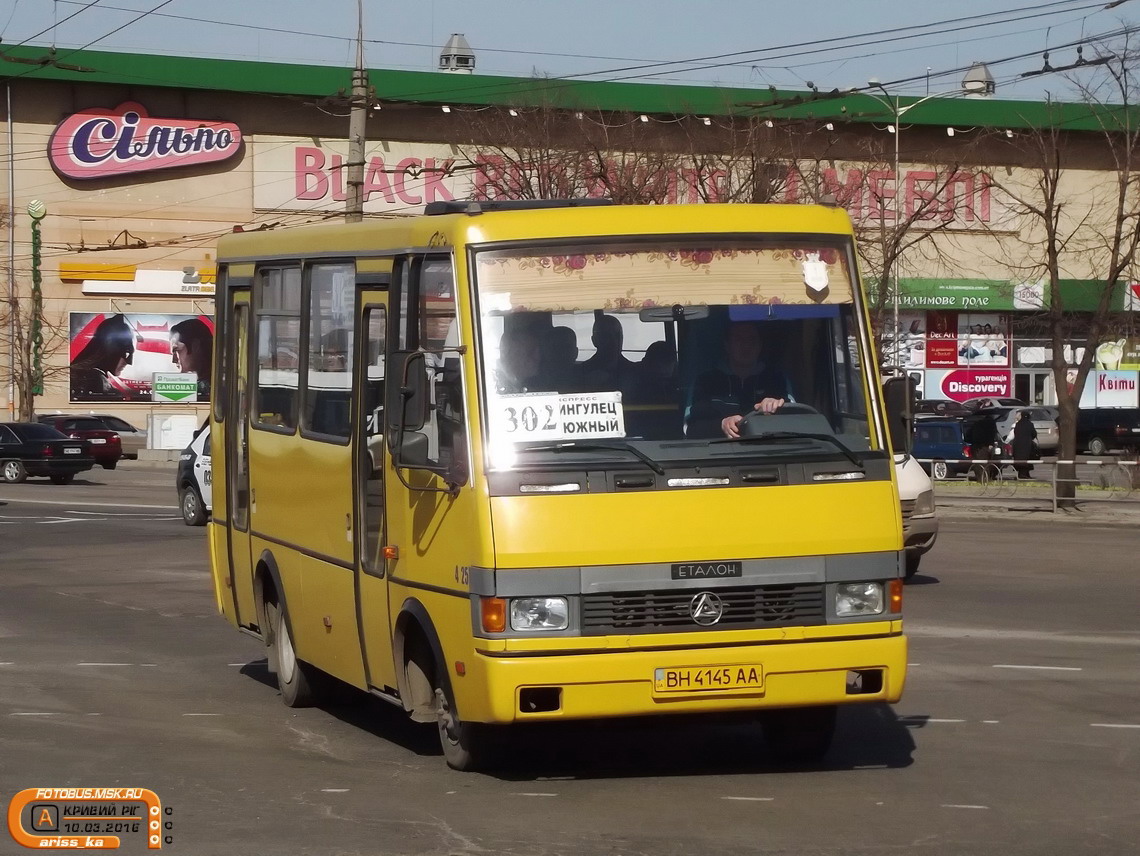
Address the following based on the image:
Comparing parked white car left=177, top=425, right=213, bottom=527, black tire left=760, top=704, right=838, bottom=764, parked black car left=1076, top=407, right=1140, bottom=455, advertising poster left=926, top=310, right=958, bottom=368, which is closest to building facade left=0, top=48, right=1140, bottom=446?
advertising poster left=926, top=310, right=958, bottom=368

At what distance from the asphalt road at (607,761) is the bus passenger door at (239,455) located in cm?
68

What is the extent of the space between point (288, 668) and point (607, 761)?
107 inches

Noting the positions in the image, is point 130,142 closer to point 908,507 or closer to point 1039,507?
point 1039,507

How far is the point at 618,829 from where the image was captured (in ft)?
23.7

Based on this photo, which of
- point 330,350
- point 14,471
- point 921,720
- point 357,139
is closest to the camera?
point 330,350

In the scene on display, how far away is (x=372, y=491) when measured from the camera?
357 inches

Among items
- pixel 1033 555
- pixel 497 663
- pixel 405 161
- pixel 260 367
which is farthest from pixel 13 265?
pixel 497 663

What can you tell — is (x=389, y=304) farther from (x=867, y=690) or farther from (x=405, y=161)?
(x=405, y=161)

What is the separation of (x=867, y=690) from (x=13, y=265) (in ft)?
198

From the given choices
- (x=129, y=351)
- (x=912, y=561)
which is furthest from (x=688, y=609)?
(x=129, y=351)

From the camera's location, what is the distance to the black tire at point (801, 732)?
8648 mm

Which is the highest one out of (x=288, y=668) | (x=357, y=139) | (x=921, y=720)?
(x=357, y=139)

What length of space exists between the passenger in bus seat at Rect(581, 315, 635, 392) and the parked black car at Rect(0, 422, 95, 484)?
3547 cm

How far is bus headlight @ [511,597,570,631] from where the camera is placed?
305 inches
